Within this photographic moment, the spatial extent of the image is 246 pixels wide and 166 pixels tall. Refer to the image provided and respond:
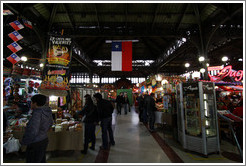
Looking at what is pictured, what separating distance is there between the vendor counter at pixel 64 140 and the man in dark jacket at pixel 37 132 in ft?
3.86

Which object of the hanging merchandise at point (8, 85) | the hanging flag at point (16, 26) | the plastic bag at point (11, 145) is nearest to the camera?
the plastic bag at point (11, 145)

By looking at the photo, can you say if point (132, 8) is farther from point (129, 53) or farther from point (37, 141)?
point (37, 141)

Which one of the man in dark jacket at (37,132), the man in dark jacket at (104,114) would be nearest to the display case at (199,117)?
the man in dark jacket at (104,114)

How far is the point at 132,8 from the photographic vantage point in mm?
8469

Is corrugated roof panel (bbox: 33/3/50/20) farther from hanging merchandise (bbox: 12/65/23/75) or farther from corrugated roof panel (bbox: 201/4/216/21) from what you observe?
corrugated roof panel (bbox: 201/4/216/21)

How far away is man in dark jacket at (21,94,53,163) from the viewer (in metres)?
1.90

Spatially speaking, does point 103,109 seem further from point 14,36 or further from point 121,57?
point 121,57

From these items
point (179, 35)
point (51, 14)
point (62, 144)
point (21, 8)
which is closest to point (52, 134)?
point (62, 144)

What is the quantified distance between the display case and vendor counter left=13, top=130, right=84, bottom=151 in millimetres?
2830

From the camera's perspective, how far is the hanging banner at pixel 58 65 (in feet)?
17.7

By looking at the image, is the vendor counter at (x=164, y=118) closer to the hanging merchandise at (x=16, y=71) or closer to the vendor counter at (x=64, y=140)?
the vendor counter at (x=64, y=140)

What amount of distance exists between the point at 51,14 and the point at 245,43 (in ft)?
32.1

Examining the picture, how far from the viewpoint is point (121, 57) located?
24.4ft

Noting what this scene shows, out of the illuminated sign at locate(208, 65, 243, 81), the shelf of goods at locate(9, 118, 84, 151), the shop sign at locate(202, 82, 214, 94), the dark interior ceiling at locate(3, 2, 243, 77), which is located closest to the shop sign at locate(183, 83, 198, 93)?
the shop sign at locate(202, 82, 214, 94)
